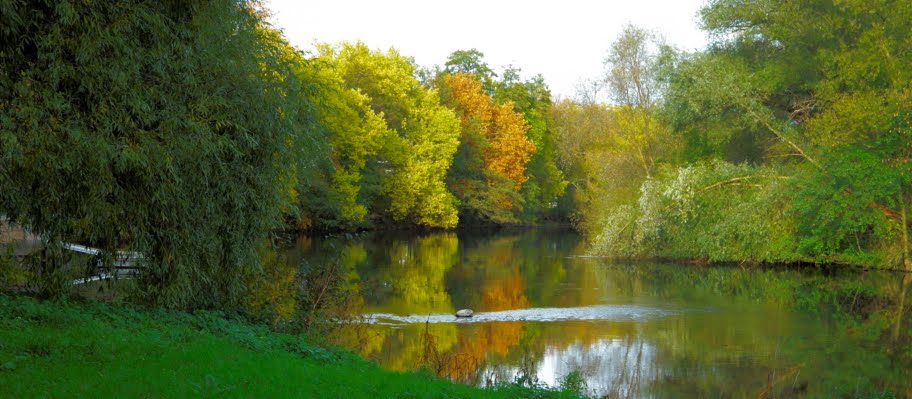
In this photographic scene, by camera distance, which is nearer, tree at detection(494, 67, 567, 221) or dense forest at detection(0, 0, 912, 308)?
dense forest at detection(0, 0, 912, 308)

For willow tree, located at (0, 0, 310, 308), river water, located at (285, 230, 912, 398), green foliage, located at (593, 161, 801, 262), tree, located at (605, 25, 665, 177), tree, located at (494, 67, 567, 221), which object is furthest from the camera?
tree, located at (494, 67, 567, 221)

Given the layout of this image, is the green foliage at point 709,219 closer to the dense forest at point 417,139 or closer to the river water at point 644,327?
the dense forest at point 417,139

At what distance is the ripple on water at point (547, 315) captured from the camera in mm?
19375

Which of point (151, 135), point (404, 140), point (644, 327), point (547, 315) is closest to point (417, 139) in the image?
point (404, 140)

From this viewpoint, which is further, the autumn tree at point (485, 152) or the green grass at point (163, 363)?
the autumn tree at point (485, 152)

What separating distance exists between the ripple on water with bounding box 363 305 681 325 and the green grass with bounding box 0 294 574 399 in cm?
749

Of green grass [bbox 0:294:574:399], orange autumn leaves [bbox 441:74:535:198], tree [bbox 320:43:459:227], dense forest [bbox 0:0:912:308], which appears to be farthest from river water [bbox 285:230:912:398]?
orange autumn leaves [bbox 441:74:535:198]

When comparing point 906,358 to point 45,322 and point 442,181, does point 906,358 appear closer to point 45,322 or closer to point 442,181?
point 45,322

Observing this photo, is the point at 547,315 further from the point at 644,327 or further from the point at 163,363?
the point at 163,363

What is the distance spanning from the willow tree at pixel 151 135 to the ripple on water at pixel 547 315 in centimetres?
502

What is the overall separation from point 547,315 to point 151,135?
11313 mm

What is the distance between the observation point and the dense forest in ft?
39.0

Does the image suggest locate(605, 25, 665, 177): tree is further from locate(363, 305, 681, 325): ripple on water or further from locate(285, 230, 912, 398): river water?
locate(363, 305, 681, 325): ripple on water

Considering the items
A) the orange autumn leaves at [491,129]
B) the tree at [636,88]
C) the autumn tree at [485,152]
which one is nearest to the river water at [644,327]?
the tree at [636,88]
